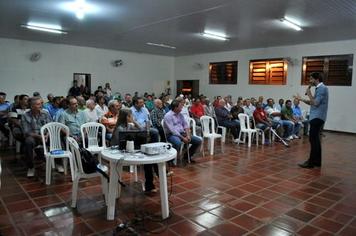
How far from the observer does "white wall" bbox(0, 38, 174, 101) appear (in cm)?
955

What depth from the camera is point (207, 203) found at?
310 cm

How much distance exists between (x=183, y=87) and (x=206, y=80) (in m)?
1.64

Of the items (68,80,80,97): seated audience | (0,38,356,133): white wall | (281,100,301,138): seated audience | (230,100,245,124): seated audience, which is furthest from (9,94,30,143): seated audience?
(281,100,301,138): seated audience

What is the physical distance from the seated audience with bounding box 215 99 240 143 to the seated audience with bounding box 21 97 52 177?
13.6 feet

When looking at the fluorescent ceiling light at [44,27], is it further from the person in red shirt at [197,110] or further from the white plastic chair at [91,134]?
the white plastic chair at [91,134]

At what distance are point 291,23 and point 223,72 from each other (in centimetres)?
541

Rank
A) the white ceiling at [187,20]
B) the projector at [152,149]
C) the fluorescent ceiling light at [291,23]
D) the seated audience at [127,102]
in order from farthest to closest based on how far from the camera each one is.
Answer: the seated audience at [127,102] → the fluorescent ceiling light at [291,23] → the white ceiling at [187,20] → the projector at [152,149]

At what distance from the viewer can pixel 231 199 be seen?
3.23m

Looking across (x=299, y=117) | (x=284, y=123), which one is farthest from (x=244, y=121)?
(x=299, y=117)

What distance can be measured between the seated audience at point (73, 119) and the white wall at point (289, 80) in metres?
7.69

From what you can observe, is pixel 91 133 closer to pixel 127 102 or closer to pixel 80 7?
pixel 80 7

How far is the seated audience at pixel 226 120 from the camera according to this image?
6.88 metres

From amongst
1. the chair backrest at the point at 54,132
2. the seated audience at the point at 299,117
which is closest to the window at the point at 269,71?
the seated audience at the point at 299,117

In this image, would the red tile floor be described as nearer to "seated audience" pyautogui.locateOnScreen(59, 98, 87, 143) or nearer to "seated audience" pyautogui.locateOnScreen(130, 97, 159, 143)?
"seated audience" pyautogui.locateOnScreen(59, 98, 87, 143)
